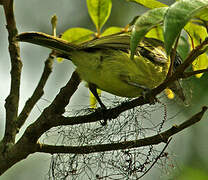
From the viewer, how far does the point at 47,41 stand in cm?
241

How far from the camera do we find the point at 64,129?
255 centimetres

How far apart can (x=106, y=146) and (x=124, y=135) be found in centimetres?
37

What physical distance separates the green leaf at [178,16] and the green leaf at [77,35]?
1.21 metres

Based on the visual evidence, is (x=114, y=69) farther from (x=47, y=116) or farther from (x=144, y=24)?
(x=144, y=24)

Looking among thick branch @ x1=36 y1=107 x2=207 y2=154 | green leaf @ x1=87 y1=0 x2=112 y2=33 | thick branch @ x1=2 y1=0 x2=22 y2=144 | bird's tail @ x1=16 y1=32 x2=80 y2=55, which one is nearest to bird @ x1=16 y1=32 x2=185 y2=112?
bird's tail @ x1=16 y1=32 x2=80 y2=55

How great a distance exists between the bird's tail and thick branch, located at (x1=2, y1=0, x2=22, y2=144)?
0.10 m

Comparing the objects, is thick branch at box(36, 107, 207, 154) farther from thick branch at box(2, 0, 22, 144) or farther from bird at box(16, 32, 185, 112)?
bird at box(16, 32, 185, 112)

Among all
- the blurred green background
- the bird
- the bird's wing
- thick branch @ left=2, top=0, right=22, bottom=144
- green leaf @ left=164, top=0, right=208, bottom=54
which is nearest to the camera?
green leaf @ left=164, top=0, right=208, bottom=54

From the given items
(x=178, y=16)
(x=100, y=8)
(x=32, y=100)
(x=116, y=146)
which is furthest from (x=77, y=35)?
(x=178, y=16)

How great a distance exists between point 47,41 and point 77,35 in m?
0.34

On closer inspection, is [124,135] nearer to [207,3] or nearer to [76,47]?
[76,47]

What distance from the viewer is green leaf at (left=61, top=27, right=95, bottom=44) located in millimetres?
2684

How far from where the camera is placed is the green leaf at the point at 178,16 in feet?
4.76

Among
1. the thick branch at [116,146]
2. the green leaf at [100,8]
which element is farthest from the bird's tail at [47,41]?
the thick branch at [116,146]
